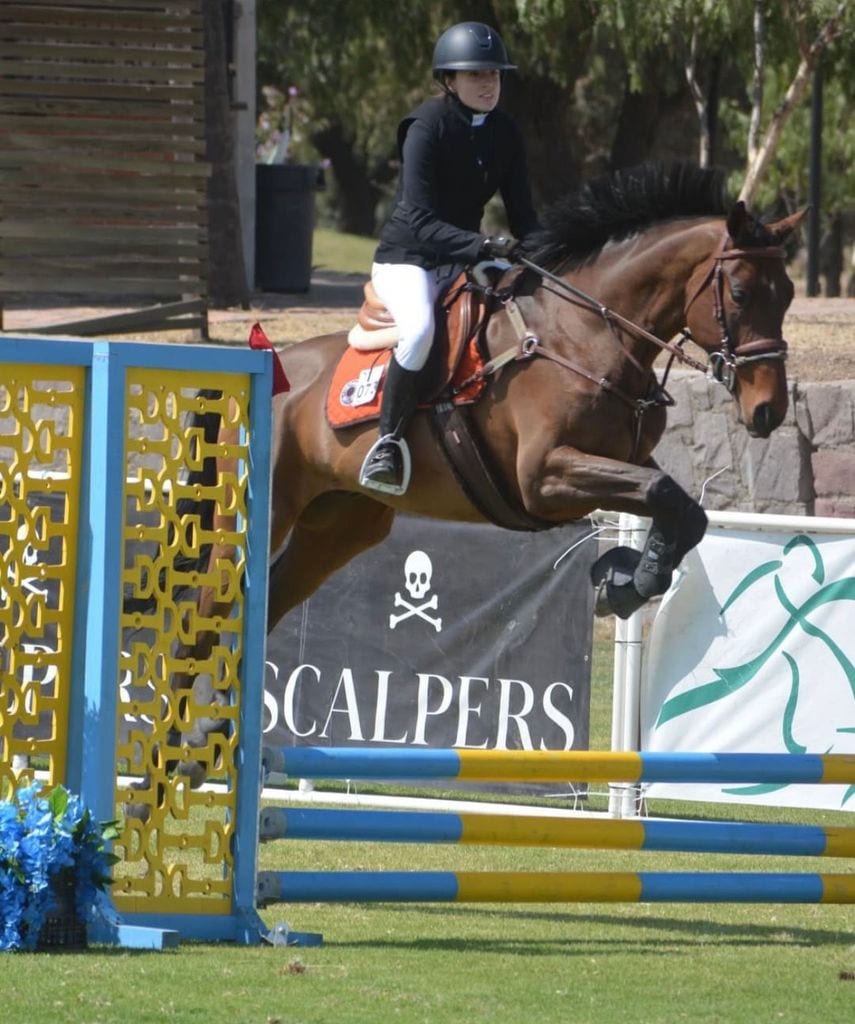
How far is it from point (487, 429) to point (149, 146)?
8.33 m

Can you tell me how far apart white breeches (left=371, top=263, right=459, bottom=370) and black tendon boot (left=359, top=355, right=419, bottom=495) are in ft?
0.19

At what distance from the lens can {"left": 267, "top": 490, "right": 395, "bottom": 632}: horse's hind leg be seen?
723cm

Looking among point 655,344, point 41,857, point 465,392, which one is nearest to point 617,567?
point 655,344

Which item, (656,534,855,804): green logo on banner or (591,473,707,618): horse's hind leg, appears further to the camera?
(656,534,855,804): green logo on banner

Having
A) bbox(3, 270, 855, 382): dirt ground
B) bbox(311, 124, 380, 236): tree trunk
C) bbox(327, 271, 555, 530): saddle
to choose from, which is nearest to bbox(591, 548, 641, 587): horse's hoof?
bbox(327, 271, 555, 530): saddle

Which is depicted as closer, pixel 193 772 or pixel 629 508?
pixel 193 772

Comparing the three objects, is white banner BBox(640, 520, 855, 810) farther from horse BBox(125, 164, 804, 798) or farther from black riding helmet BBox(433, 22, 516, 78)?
black riding helmet BBox(433, 22, 516, 78)

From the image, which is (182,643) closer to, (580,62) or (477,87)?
(477,87)

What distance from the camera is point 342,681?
28.2 feet

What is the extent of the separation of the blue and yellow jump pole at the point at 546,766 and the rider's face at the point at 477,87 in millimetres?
2144

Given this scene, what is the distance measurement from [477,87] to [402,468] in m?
1.25

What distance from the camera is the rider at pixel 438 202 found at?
6.42m

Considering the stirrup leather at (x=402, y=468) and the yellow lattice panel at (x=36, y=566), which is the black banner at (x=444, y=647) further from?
the yellow lattice panel at (x=36, y=566)

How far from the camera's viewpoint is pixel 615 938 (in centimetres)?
586
